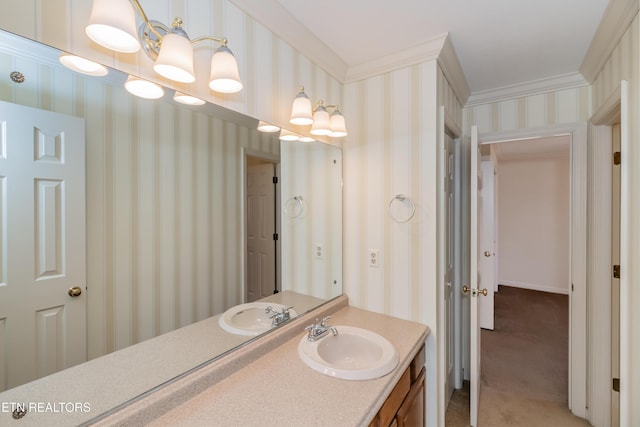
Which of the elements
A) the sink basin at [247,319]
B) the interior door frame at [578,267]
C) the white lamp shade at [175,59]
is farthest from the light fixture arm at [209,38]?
the interior door frame at [578,267]

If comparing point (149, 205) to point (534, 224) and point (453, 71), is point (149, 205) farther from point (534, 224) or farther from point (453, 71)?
point (534, 224)

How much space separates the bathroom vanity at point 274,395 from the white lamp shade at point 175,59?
0.99 metres

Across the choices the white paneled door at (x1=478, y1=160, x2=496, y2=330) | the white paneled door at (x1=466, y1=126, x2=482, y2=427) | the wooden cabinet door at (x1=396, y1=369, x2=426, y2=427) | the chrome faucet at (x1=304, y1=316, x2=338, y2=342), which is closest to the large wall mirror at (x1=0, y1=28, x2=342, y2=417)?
the chrome faucet at (x1=304, y1=316, x2=338, y2=342)

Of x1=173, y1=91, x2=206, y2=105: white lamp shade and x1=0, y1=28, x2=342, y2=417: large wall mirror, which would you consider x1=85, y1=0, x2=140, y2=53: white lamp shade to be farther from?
x1=173, y1=91, x2=206, y2=105: white lamp shade

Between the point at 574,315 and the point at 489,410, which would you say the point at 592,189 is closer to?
the point at 574,315

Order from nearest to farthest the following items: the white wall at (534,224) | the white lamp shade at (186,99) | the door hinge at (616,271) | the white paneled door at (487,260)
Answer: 1. the white lamp shade at (186,99)
2. the door hinge at (616,271)
3. the white paneled door at (487,260)
4. the white wall at (534,224)

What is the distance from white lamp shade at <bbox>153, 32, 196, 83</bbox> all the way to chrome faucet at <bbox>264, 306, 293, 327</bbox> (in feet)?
3.39

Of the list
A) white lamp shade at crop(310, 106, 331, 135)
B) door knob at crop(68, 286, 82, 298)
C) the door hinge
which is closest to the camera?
door knob at crop(68, 286, 82, 298)

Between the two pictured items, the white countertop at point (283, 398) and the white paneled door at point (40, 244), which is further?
the white countertop at point (283, 398)

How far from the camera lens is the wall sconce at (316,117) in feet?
4.70

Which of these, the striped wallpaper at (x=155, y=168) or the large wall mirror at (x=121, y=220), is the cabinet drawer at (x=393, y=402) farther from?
the striped wallpaper at (x=155, y=168)

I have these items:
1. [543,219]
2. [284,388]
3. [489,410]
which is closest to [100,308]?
[284,388]

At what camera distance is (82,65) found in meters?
0.78

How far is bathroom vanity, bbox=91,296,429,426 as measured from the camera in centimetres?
87
